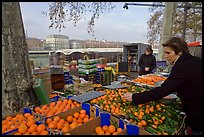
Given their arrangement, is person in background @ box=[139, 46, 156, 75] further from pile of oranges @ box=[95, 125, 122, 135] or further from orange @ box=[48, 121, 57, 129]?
orange @ box=[48, 121, 57, 129]

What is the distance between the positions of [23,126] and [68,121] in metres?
0.44

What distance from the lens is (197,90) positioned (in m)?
1.56

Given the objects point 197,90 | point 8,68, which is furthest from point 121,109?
point 8,68

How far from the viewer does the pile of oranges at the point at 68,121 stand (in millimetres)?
1565

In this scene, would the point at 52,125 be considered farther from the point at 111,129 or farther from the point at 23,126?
the point at 111,129

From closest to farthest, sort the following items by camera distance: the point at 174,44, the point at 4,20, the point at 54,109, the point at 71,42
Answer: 1. the point at 174,44
2. the point at 54,109
3. the point at 4,20
4. the point at 71,42

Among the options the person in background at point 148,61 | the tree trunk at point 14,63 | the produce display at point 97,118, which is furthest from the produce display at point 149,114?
the person in background at point 148,61

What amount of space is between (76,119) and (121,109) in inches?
22.2

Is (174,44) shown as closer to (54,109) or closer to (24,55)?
(54,109)

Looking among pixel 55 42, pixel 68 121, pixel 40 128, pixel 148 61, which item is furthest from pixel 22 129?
pixel 55 42

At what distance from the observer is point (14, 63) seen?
2.60m

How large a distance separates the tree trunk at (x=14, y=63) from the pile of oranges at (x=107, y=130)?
1.69m

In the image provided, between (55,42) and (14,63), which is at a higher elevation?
(55,42)

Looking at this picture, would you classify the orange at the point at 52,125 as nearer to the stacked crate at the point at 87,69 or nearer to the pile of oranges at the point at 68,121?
the pile of oranges at the point at 68,121
